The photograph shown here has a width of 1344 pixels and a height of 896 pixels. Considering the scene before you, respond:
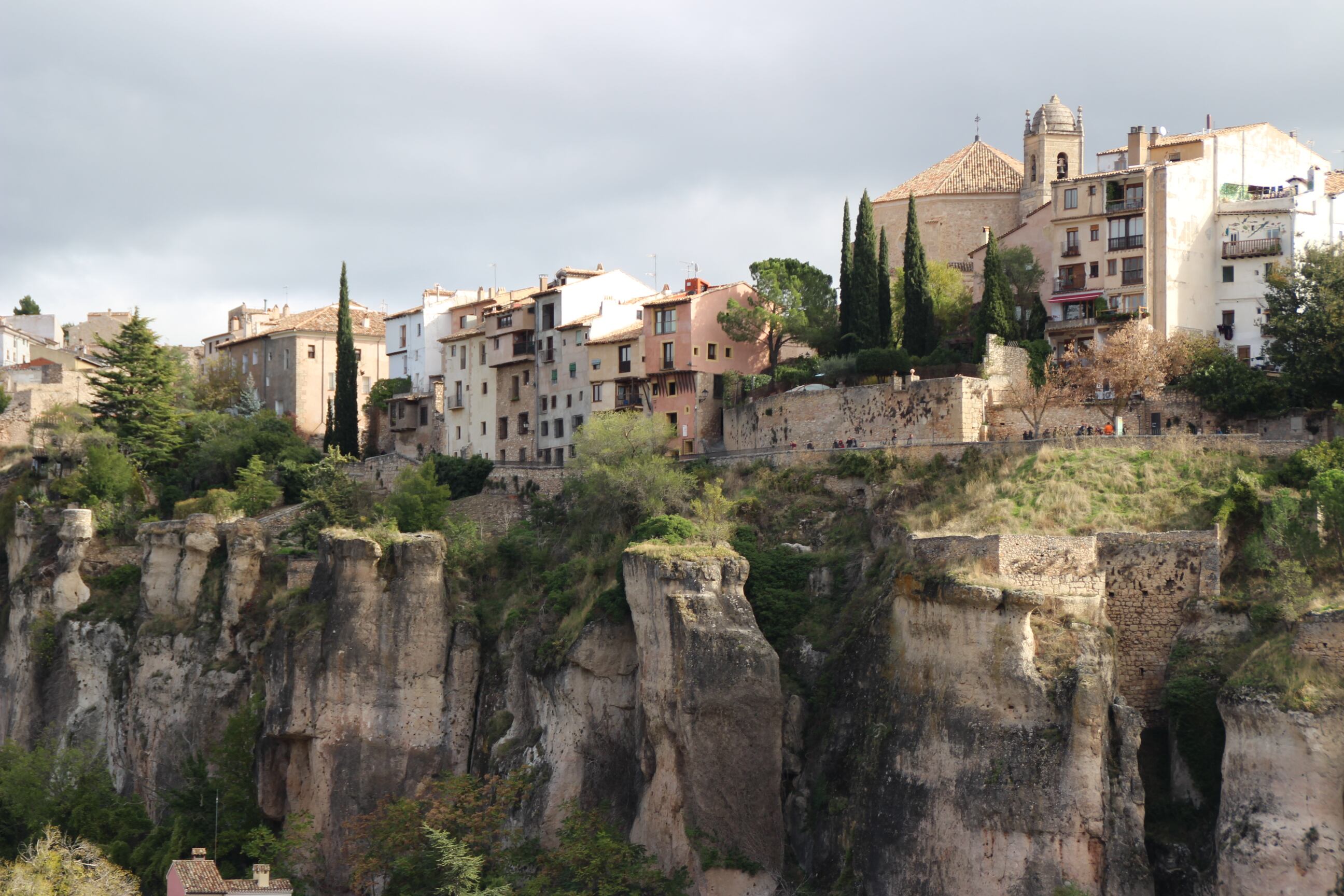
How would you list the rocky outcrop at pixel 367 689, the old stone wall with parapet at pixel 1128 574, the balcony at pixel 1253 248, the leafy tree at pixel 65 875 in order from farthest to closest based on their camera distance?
the balcony at pixel 1253 248 → the rocky outcrop at pixel 367 689 → the leafy tree at pixel 65 875 → the old stone wall with parapet at pixel 1128 574

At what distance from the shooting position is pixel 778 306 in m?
71.0

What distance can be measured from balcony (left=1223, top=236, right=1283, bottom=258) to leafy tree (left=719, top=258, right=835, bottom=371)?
47.8ft

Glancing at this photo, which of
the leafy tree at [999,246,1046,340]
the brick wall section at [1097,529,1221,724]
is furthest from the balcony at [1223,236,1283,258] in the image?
the brick wall section at [1097,529,1221,724]

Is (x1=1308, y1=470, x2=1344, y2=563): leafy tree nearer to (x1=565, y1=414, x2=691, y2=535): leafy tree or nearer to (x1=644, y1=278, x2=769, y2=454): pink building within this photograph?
(x1=565, y1=414, x2=691, y2=535): leafy tree

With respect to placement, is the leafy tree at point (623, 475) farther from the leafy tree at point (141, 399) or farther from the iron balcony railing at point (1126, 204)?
the leafy tree at point (141, 399)

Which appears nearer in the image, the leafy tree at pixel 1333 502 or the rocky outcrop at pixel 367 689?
the leafy tree at pixel 1333 502

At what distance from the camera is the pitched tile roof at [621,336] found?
237 feet

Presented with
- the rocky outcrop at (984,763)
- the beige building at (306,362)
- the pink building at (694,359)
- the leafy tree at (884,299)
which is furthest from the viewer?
the beige building at (306,362)

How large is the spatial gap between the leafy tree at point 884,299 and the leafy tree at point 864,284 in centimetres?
9

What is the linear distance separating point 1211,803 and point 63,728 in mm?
40440

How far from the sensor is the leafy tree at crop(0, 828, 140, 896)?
46.6 m

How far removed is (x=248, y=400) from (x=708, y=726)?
47.6m

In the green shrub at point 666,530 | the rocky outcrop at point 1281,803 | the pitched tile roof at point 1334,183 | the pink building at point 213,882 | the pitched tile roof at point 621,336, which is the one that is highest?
the pitched tile roof at point 1334,183

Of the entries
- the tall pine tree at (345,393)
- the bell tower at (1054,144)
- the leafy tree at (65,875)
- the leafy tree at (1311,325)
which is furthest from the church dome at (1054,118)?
the leafy tree at (65,875)
